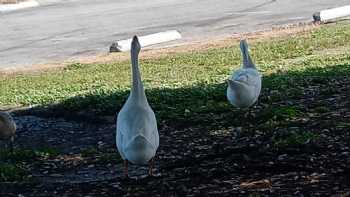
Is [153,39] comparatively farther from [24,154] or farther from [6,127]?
[24,154]

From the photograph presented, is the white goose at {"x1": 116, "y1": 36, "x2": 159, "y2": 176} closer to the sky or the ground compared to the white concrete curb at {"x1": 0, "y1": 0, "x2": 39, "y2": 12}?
closer to the ground

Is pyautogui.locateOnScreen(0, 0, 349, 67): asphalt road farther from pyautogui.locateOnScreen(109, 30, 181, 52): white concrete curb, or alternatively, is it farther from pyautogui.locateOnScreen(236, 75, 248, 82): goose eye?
pyautogui.locateOnScreen(236, 75, 248, 82): goose eye

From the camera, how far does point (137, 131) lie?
5.89 meters

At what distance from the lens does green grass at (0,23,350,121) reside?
31.9ft

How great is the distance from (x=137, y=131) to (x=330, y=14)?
1439 centimetres

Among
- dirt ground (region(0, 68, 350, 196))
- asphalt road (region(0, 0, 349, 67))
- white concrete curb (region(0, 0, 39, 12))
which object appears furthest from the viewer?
white concrete curb (region(0, 0, 39, 12))

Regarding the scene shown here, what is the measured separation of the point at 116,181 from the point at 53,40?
1339 centimetres

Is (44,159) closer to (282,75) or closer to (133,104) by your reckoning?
(133,104)

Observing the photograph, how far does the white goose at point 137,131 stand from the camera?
5.80 metres

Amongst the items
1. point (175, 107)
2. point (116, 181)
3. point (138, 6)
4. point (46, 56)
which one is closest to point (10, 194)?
Result: point (116, 181)

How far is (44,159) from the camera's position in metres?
7.76

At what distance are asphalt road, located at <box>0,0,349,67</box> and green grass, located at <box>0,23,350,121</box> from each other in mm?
2970

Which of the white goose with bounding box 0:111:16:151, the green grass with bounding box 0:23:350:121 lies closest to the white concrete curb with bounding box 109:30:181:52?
the green grass with bounding box 0:23:350:121

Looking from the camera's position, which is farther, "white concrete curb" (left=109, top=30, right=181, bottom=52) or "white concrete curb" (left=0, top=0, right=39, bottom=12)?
"white concrete curb" (left=0, top=0, right=39, bottom=12)
